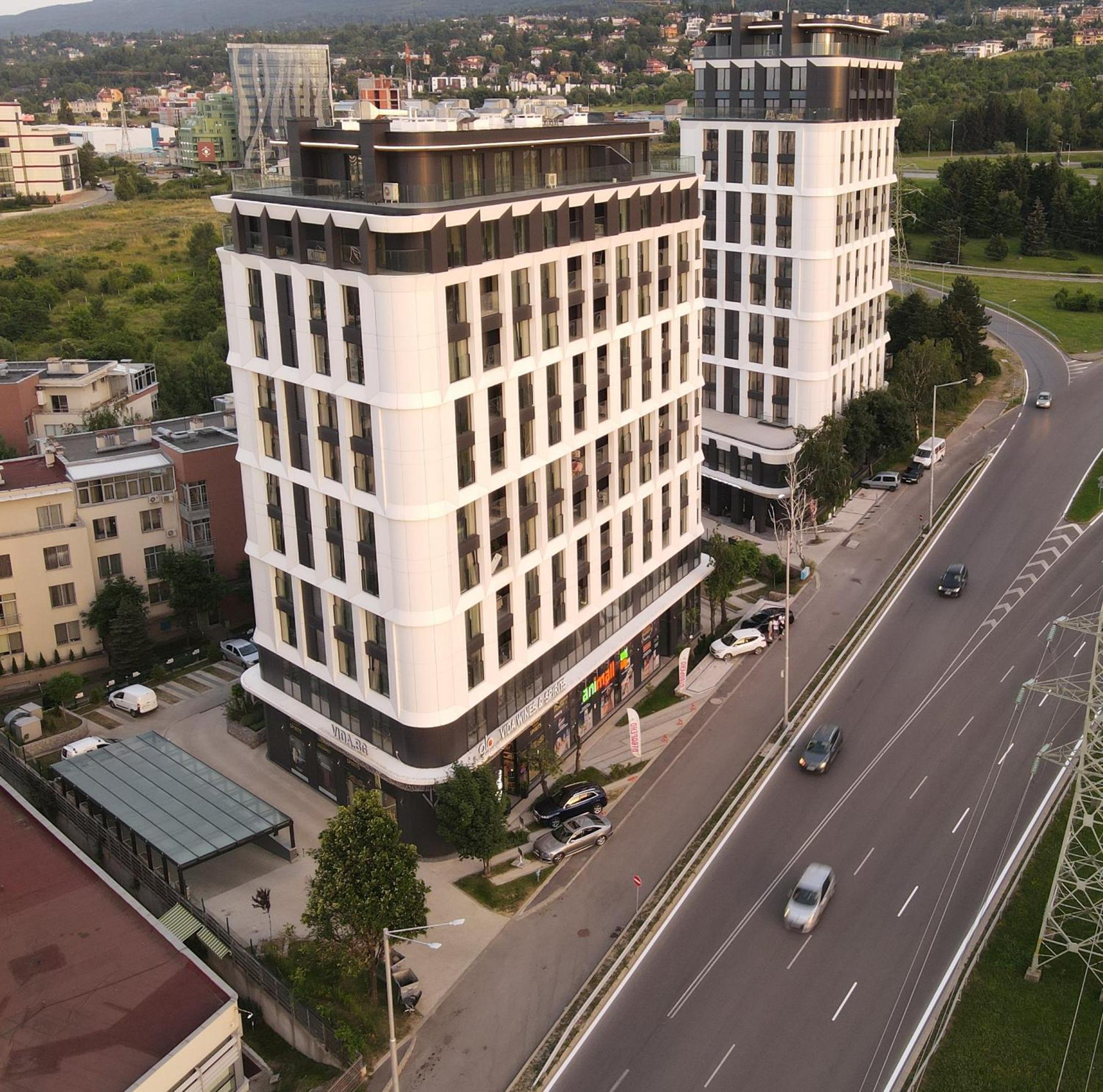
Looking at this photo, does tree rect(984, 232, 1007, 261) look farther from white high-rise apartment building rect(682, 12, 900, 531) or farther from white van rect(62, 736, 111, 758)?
white van rect(62, 736, 111, 758)

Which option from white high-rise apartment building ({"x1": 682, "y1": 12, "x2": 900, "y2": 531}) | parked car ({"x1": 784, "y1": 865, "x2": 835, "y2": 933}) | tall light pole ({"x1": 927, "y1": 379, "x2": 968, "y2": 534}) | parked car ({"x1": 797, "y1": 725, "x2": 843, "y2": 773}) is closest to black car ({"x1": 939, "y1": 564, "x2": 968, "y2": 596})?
tall light pole ({"x1": 927, "y1": 379, "x2": 968, "y2": 534})

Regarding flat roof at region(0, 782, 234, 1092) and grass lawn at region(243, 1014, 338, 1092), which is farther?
grass lawn at region(243, 1014, 338, 1092)

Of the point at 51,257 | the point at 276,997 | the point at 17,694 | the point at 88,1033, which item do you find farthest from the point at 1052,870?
the point at 51,257

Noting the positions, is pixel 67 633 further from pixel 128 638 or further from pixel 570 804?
pixel 570 804

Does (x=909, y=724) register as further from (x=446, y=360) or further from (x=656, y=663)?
(x=446, y=360)

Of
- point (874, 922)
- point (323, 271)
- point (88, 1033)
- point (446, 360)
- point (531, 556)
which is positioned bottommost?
point (874, 922)

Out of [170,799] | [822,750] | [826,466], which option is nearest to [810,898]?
[822,750]

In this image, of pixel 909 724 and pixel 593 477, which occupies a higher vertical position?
pixel 593 477
